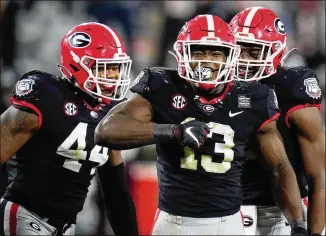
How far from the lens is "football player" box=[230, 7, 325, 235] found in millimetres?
3908

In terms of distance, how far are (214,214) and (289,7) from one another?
13.1ft

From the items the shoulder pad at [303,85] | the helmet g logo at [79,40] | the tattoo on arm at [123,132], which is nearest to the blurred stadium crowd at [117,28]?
the helmet g logo at [79,40]

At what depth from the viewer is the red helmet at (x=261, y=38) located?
393cm

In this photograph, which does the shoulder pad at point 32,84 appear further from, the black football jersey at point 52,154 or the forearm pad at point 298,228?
the forearm pad at point 298,228

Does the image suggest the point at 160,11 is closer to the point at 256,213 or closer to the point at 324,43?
the point at 324,43

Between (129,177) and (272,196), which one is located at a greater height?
(272,196)

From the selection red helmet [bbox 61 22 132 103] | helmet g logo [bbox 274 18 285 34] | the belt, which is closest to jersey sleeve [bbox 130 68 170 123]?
red helmet [bbox 61 22 132 103]

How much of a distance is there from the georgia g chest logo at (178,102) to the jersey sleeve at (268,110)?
13.4 inches

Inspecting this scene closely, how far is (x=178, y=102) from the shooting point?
3488 mm

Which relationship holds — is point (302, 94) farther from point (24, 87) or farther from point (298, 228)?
point (24, 87)

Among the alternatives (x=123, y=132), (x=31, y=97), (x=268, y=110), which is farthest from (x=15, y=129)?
(x=268, y=110)

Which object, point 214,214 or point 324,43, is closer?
point 214,214

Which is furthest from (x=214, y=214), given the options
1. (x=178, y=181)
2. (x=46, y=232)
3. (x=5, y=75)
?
(x=5, y=75)

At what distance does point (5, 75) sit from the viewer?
6367 millimetres
